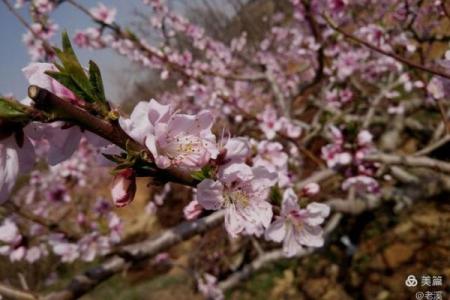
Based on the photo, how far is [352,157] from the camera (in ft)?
8.05

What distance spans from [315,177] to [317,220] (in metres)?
1.40

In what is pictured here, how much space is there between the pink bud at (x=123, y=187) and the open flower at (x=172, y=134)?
72 millimetres

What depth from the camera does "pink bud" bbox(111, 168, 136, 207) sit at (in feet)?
2.58

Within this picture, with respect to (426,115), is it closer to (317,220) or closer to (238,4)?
(317,220)

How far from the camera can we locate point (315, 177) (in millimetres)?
2771

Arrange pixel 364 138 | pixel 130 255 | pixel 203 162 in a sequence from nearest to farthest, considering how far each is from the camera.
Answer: pixel 203 162
pixel 130 255
pixel 364 138

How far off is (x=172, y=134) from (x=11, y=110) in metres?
0.33

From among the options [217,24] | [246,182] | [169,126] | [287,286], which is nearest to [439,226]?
[287,286]

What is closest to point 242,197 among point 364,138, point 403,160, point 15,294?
point 15,294

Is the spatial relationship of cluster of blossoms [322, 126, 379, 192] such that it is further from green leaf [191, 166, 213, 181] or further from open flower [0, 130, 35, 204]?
open flower [0, 130, 35, 204]

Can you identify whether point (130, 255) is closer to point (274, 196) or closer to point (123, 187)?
point (274, 196)

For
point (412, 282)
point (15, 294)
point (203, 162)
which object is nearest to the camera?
point (203, 162)

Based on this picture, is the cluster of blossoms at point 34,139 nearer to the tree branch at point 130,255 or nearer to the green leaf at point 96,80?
the green leaf at point 96,80

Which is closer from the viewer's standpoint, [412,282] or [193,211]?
[193,211]
